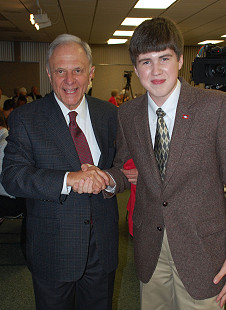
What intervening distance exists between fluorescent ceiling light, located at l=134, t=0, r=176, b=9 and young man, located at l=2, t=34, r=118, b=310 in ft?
19.0

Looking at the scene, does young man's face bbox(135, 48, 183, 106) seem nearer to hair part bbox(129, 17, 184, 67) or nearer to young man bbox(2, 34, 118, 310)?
hair part bbox(129, 17, 184, 67)

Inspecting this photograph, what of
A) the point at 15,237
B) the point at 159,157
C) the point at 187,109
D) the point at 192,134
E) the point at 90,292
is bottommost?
the point at 15,237

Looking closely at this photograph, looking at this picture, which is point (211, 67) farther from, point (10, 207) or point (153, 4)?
point (153, 4)

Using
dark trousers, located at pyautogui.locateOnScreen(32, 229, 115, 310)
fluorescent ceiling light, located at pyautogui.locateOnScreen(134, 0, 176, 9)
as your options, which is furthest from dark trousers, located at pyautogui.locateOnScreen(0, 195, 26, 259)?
fluorescent ceiling light, located at pyautogui.locateOnScreen(134, 0, 176, 9)

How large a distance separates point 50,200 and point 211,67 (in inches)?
49.2

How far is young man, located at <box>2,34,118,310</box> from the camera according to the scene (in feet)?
5.10

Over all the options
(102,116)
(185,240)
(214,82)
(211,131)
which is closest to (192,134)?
(211,131)

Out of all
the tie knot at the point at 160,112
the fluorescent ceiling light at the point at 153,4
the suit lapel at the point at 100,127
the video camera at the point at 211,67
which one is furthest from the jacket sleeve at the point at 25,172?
the fluorescent ceiling light at the point at 153,4

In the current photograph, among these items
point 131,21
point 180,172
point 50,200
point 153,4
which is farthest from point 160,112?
point 131,21

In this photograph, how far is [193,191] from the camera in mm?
1375

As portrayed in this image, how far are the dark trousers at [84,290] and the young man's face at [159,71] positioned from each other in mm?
803

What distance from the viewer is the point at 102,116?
182 cm

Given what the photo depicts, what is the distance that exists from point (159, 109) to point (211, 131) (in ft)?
0.87

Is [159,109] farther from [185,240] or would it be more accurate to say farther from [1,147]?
[1,147]
